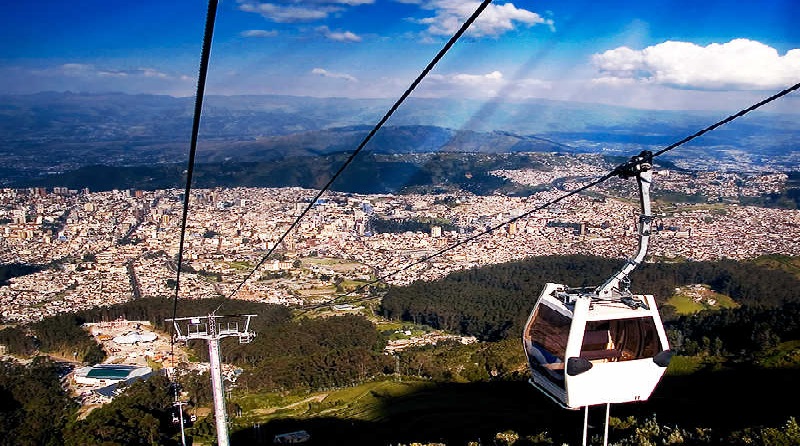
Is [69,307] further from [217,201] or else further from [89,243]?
[217,201]

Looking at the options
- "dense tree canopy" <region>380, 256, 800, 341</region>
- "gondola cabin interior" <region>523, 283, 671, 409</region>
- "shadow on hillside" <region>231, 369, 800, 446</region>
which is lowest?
"dense tree canopy" <region>380, 256, 800, 341</region>

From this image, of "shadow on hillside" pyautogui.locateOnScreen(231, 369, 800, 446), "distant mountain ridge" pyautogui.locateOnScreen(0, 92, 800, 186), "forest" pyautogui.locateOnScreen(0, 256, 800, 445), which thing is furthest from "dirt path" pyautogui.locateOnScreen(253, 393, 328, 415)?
"distant mountain ridge" pyautogui.locateOnScreen(0, 92, 800, 186)

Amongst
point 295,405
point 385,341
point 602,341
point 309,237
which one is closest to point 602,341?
point 602,341

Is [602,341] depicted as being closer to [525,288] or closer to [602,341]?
[602,341]

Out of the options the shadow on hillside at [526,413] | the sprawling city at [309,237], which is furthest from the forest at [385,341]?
the sprawling city at [309,237]

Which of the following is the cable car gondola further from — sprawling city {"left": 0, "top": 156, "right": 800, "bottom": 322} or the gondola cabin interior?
sprawling city {"left": 0, "top": 156, "right": 800, "bottom": 322}

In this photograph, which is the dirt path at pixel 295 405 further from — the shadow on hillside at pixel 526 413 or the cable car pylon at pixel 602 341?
the cable car pylon at pixel 602 341

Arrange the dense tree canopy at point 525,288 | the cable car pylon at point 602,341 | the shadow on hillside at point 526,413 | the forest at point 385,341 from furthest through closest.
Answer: the dense tree canopy at point 525,288 → the forest at point 385,341 → the shadow on hillside at point 526,413 → the cable car pylon at point 602,341

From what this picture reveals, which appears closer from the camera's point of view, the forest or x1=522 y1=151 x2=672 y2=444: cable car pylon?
x1=522 y1=151 x2=672 y2=444: cable car pylon
